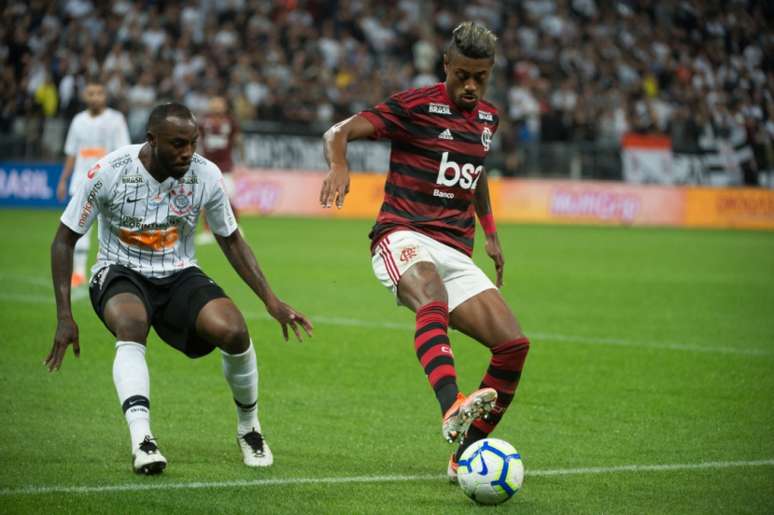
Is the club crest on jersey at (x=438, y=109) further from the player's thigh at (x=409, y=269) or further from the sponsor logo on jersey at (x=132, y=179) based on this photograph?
the sponsor logo on jersey at (x=132, y=179)

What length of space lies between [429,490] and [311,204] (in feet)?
74.9

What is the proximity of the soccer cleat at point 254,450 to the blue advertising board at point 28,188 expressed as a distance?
21.7 m

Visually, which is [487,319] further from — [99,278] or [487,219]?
[99,278]

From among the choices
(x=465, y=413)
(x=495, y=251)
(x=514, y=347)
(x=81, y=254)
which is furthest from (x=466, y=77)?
(x=81, y=254)

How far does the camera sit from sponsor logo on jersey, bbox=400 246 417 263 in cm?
607

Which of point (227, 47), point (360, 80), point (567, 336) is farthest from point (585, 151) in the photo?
point (567, 336)

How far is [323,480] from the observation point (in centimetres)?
592

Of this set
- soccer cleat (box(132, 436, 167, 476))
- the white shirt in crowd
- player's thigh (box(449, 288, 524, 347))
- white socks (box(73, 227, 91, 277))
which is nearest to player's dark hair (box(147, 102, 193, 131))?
soccer cleat (box(132, 436, 167, 476))

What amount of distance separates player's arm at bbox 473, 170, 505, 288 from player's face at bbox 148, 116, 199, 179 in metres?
1.71

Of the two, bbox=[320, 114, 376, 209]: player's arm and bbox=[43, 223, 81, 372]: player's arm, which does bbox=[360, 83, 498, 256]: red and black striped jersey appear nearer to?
bbox=[320, 114, 376, 209]: player's arm

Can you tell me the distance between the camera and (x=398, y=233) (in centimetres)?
623

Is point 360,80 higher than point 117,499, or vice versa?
point 117,499

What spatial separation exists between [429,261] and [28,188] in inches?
891

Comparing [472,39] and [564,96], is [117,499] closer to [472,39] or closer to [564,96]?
[472,39]
